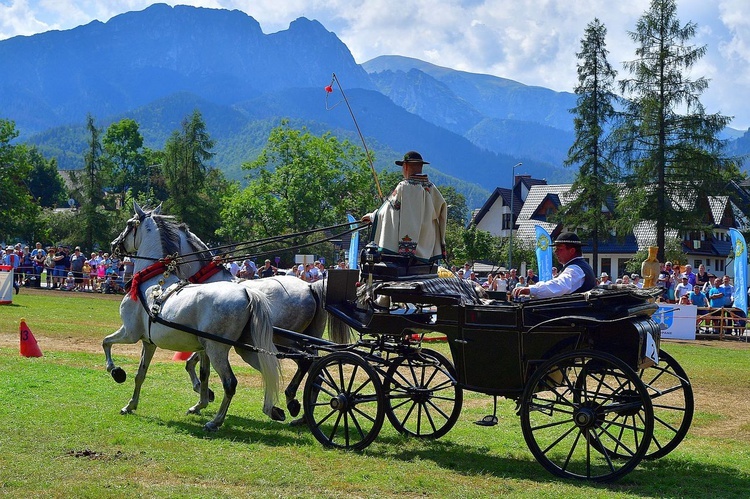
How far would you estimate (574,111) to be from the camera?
140 ft

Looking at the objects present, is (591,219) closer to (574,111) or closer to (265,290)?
(574,111)

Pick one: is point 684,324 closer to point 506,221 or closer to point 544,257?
point 544,257

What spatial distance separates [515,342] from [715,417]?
4461 mm

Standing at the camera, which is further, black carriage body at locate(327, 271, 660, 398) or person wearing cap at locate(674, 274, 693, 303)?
person wearing cap at locate(674, 274, 693, 303)

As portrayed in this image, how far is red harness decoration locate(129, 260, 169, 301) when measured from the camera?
9.98 meters

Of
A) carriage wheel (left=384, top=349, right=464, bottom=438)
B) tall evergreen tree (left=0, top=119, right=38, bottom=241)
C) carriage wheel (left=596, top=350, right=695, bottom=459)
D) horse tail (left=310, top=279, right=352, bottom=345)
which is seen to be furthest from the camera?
tall evergreen tree (left=0, top=119, right=38, bottom=241)

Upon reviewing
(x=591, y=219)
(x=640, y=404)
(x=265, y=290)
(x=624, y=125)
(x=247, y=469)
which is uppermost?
(x=624, y=125)

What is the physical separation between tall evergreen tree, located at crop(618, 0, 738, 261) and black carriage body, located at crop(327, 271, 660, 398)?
29.7m

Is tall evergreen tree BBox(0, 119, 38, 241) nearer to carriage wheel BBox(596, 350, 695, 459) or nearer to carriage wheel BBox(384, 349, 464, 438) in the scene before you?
carriage wheel BBox(596, 350, 695, 459)

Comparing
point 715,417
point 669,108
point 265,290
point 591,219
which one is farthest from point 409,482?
point 591,219

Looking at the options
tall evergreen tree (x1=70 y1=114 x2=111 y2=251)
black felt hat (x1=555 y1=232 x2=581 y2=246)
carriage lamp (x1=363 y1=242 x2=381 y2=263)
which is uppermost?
tall evergreen tree (x1=70 y1=114 x2=111 y2=251)

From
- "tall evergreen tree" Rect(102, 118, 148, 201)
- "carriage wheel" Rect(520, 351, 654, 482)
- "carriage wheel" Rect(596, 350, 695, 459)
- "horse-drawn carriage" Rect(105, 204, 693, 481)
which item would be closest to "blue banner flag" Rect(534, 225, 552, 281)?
"carriage wheel" Rect(596, 350, 695, 459)

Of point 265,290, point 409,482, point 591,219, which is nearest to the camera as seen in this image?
point 409,482

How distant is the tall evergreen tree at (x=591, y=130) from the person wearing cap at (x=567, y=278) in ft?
116
